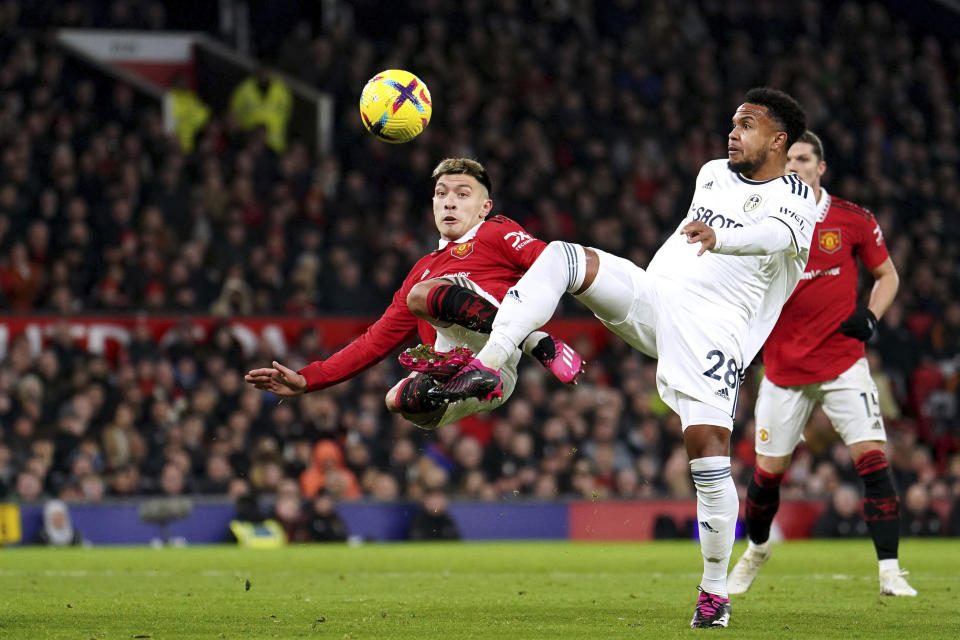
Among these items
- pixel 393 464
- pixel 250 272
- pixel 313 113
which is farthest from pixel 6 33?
pixel 393 464

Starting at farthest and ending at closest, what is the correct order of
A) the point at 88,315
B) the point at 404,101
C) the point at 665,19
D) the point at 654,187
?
the point at 665,19 < the point at 654,187 < the point at 88,315 < the point at 404,101

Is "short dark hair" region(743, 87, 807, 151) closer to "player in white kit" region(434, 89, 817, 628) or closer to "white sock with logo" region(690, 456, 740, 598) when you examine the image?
"player in white kit" region(434, 89, 817, 628)

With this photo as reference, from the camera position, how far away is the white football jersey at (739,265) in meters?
7.34

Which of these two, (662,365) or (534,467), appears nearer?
(662,365)

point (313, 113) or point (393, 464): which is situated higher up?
point (313, 113)

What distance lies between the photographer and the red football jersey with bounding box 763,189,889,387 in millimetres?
9289

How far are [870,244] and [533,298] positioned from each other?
3298mm

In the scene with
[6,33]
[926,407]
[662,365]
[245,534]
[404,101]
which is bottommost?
[245,534]

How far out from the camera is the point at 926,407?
1830cm

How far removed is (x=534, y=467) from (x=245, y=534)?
337cm

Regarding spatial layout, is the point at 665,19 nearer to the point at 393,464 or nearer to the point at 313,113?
the point at 313,113

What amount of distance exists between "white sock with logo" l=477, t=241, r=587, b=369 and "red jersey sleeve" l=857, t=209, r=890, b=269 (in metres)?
2.96

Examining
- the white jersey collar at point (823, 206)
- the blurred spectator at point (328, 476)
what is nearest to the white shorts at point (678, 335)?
the white jersey collar at point (823, 206)

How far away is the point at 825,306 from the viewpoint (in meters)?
9.36
